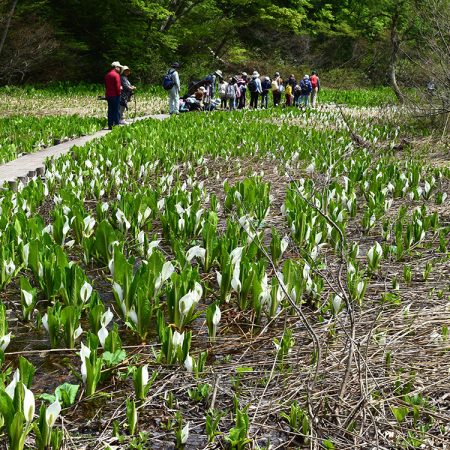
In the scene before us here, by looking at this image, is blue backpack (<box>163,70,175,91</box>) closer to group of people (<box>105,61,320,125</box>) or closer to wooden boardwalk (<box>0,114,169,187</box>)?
group of people (<box>105,61,320,125</box>)

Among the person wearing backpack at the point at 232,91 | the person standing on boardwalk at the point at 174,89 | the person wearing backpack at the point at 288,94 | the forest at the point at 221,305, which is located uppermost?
the forest at the point at 221,305

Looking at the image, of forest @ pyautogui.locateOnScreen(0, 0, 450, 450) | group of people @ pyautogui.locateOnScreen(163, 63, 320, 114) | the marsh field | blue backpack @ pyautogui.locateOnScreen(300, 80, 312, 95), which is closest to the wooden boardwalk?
forest @ pyautogui.locateOnScreen(0, 0, 450, 450)

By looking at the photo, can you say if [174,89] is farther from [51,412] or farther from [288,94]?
[51,412]

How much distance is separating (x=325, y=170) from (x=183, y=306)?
436 cm

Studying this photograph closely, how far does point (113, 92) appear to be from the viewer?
11391 mm

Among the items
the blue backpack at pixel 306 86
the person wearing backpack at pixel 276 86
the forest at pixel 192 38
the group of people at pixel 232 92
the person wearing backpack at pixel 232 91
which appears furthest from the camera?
the forest at pixel 192 38

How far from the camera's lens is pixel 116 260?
2.74 m

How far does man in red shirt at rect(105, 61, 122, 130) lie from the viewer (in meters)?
11.4

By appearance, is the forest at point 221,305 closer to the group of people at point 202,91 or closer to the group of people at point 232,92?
the group of people at point 202,91

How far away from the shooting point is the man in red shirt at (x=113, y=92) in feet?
37.2

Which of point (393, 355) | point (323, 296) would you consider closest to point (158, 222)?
point (323, 296)

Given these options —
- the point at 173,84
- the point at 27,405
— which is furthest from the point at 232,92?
the point at 27,405

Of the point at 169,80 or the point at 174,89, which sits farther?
the point at 174,89

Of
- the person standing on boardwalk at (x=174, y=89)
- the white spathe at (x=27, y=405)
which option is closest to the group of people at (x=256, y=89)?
the person standing on boardwalk at (x=174, y=89)
